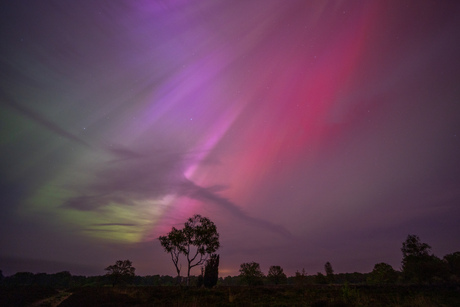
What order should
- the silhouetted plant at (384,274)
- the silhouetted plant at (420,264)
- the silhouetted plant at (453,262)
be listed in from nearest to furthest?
the silhouetted plant at (420,264) < the silhouetted plant at (453,262) < the silhouetted plant at (384,274)

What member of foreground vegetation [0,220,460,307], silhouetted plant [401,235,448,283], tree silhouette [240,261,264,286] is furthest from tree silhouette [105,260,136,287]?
silhouetted plant [401,235,448,283]

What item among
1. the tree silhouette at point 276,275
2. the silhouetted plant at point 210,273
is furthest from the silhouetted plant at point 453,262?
the silhouetted plant at point 210,273

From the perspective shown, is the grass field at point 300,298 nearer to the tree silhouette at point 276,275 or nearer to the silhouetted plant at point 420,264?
the silhouetted plant at point 420,264

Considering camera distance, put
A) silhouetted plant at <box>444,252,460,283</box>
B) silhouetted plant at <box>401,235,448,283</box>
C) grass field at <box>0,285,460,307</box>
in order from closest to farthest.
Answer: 1. grass field at <box>0,285,460,307</box>
2. silhouetted plant at <box>401,235,448,283</box>
3. silhouetted plant at <box>444,252,460,283</box>

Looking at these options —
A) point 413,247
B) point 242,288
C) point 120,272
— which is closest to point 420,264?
point 413,247

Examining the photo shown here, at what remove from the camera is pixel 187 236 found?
47719 mm

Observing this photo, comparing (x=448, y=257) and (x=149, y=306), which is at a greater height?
(x=448, y=257)

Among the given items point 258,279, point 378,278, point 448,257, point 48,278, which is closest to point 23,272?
point 48,278

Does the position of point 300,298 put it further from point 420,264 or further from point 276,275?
point 276,275

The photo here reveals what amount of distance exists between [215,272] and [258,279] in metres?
32.3

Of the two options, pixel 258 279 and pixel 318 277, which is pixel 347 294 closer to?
pixel 258 279

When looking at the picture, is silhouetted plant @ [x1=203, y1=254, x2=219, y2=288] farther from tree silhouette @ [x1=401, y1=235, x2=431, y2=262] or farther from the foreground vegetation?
tree silhouette @ [x1=401, y1=235, x2=431, y2=262]

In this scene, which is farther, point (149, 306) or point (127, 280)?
point (127, 280)

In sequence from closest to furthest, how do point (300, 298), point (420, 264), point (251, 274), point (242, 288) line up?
1. point (300, 298)
2. point (242, 288)
3. point (420, 264)
4. point (251, 274)
